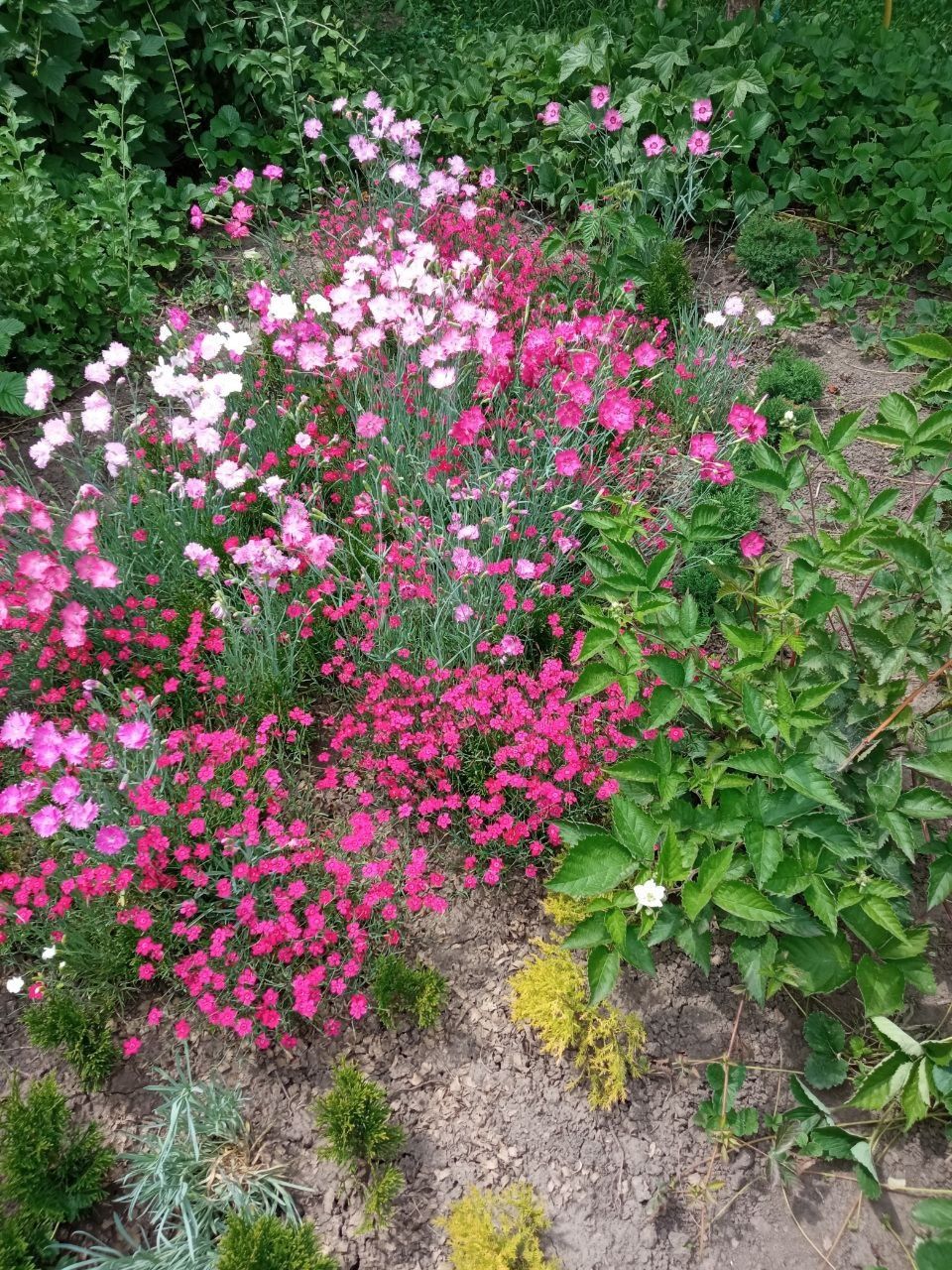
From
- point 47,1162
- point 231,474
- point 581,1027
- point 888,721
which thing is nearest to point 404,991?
point 581,1027

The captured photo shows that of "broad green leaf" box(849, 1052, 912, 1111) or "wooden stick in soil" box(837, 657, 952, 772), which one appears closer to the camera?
"broad green leaf" box(849, 1052, 912, 1111)

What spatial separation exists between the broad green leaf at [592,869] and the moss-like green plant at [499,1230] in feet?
2.39

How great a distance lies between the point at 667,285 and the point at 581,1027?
10.2 ft

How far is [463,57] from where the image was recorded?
4980mm

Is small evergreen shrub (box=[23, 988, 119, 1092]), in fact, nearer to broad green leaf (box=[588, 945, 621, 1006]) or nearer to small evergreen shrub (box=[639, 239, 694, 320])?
broad green leaf (box=[588, 945, 621, 1006])

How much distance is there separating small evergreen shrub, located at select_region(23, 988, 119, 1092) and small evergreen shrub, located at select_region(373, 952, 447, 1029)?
2.10ft

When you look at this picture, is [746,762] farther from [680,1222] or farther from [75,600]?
[75,600]

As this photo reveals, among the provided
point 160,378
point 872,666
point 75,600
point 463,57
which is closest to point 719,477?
point 872,666

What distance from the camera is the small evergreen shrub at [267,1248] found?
1657 millimetres

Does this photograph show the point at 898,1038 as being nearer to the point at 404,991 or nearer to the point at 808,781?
the point at 808,781

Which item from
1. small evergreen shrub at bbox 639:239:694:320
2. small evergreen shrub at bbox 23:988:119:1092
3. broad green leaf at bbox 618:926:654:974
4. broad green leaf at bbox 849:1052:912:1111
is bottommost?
small evergreen shrub at bbox 23:988:119:1092

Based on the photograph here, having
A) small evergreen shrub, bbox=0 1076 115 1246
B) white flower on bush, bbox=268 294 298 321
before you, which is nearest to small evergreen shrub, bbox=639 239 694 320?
white flower on bush, bbox=268 294 298 321

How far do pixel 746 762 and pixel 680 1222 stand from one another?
1045 mm

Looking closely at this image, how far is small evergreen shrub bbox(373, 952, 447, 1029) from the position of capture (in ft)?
7.02
